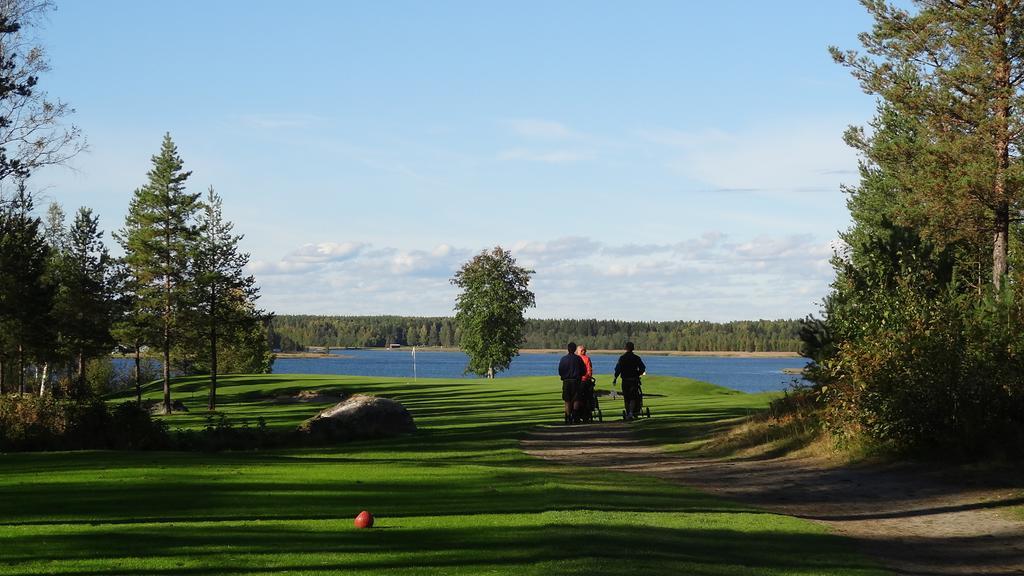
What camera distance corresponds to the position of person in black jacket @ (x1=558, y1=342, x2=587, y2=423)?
27.9 metres

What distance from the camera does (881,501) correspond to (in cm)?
1441

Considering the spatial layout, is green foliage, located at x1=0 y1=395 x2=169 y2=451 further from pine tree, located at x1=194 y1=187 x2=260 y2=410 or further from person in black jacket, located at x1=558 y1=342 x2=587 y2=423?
pine tree, located at x1=194 y1=187 x2=260 y2=410

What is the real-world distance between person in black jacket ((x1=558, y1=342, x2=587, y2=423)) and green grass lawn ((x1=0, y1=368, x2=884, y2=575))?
5.77 m

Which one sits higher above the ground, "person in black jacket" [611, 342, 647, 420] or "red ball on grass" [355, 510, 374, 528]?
"person in black jacket" [611, 342, 647, 420]

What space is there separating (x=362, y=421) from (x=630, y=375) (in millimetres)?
7116

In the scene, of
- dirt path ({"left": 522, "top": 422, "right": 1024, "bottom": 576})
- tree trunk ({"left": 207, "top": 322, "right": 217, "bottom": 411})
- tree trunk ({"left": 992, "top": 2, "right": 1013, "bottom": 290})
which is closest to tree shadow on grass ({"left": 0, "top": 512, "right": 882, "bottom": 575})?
dirt path ({"left": 522, "top": 422, "right": 1024, "bottom": 576})

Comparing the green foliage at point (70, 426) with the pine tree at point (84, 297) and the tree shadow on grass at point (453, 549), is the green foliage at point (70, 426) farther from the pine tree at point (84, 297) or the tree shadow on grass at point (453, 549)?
the pine tree at point (84, 297)

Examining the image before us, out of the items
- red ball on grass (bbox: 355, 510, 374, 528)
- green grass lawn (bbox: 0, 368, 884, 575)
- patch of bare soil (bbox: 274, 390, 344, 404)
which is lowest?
patch of bare soil (bbox: 274, 390, 344, 404)

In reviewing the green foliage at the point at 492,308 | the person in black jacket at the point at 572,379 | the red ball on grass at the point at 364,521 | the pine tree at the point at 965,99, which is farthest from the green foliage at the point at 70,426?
the green foliage at the point at 492,308

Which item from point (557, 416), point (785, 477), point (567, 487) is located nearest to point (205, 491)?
point (567, 487)

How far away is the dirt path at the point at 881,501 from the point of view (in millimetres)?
10602

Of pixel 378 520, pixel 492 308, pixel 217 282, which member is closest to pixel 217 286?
pixel 217 282

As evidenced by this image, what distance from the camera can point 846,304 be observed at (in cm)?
2291

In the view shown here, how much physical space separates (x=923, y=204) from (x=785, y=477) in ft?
44.2
